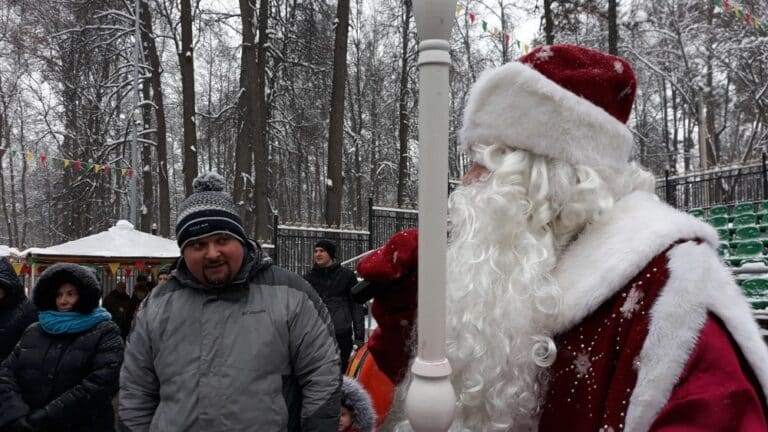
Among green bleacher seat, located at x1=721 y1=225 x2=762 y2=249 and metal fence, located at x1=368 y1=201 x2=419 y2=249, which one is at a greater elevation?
metal fence, located at x1=368 y1=201 x2=419 y2=249

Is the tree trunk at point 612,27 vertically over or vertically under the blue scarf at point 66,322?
over

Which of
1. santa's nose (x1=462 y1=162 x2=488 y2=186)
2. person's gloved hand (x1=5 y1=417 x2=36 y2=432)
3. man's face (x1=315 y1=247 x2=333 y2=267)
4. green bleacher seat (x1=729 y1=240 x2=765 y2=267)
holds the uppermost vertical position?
santa's nose (x1=462 y1=162 x2=488 y2=186)

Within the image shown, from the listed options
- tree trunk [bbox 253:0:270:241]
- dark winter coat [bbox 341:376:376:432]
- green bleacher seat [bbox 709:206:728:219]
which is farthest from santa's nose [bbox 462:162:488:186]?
green bleacher seat [bbox 709:206:728:219]

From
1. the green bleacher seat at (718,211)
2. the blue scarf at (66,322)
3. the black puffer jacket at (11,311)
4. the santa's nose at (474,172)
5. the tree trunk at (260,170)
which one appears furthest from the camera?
the green bleacher seat at (718,211)

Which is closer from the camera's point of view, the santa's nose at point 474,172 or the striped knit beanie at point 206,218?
the santa's nose at point 474,172

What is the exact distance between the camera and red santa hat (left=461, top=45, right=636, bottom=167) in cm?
141

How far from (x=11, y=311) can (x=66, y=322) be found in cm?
95

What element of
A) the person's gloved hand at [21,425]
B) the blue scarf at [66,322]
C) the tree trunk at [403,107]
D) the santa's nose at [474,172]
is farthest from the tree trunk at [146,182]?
the santa's nose at [474,172]

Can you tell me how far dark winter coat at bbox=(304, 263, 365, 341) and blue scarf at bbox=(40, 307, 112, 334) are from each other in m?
3.07

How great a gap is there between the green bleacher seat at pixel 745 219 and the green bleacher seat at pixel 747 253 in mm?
1240

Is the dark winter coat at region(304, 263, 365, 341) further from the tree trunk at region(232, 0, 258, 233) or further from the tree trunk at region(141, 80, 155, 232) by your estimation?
the tree trunk at region(141, 80, 155, 232)

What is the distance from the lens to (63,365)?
3242 millimetres

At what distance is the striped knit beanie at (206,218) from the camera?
2338 mm

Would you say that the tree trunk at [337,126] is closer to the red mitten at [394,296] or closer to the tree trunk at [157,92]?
the tree trunk at [157,92]
